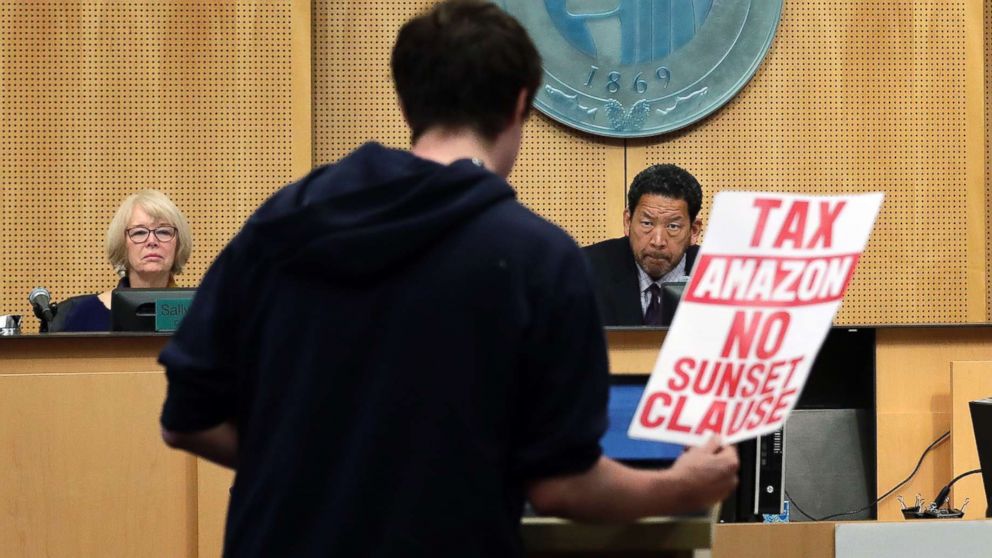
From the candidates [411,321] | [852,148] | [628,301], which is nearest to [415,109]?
[411,321]

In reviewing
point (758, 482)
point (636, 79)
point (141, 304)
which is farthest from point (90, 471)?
point (636, 79)

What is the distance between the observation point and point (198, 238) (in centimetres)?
551

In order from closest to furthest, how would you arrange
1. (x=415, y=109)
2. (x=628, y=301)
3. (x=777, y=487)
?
(x=415, y=109), (x=777, y=487), (x=628, y=301)

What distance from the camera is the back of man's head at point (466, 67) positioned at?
1272 millimetres

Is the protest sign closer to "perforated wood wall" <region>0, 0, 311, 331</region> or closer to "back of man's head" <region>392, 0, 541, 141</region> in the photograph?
"back of man's head" <region>392, 0, 541, 141</region>

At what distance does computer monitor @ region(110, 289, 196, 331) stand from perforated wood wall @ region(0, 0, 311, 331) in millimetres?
2035

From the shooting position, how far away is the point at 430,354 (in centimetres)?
121

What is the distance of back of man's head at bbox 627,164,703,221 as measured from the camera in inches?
163

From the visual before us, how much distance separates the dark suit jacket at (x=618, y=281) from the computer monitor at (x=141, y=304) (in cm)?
117

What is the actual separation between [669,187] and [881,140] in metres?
1.96

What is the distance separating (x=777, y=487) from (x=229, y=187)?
3432 millimetres

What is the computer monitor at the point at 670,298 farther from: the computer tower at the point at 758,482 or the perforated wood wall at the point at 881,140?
the perforated wood wall at the point at 881,140

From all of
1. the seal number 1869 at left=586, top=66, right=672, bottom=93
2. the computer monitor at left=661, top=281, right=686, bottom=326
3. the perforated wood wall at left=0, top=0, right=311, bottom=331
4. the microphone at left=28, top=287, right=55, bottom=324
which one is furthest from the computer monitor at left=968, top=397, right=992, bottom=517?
the perforated wood wall at left=0, top=0, right=311, bottom=331

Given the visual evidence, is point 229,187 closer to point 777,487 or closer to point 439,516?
point 777,487
